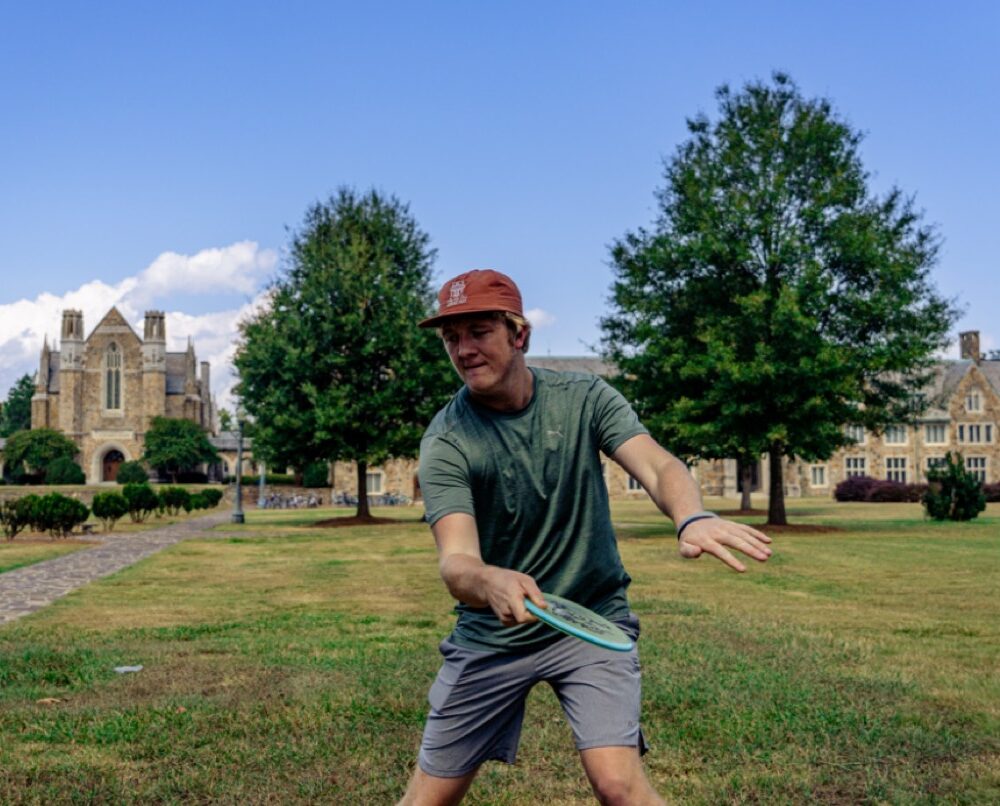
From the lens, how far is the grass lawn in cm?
497

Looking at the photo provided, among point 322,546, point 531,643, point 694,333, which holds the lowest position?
point 322,546

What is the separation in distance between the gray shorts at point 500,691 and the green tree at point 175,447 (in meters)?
74.1

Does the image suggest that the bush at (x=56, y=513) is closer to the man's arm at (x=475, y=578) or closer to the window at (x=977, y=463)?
the man's arm at (x=475, y=578)

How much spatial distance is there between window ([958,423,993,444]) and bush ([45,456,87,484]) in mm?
60960

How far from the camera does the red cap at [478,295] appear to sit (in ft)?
Answer: 10.4

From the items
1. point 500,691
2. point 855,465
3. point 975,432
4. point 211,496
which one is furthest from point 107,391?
point 500,691

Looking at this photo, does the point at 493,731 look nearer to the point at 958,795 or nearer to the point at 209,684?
the point at 958,795

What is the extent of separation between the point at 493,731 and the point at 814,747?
2.86 meters

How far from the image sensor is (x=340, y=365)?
3159cm

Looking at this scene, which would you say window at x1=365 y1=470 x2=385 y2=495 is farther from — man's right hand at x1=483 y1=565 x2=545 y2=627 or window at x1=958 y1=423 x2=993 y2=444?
man's right hand at x1=483 y1=565 x2=545 y2=627

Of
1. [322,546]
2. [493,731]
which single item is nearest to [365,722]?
[493,731]

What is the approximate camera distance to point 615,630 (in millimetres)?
2805

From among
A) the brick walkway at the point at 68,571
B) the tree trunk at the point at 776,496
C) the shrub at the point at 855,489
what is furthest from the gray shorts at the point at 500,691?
the shrub at the point at 855,489

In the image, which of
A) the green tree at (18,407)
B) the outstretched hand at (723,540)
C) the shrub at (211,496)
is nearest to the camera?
the outstretched hand at (723,540)
